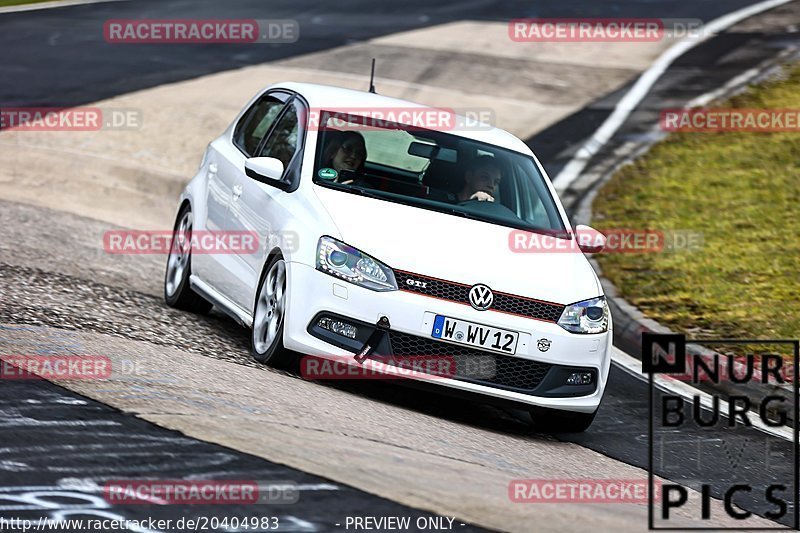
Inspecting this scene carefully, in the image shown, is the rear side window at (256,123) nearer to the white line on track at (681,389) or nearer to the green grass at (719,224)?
the white line on track at (681,389)

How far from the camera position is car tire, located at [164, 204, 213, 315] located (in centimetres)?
977

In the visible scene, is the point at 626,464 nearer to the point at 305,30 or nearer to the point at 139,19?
the point at 305,30

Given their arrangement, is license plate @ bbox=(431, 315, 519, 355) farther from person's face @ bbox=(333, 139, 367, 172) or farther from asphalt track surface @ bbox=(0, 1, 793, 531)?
person's face @ bbox=(333, 139, 367, 172)

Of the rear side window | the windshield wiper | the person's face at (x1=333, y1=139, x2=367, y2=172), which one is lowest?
the windshield wiper

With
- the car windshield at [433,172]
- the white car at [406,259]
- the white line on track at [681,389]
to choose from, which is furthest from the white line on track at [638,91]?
the white car at [406,259]

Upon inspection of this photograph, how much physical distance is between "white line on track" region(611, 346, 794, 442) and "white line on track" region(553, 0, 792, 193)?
6270 mm

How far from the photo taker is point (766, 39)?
25328 millimetres

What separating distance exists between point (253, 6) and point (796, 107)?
477 inches

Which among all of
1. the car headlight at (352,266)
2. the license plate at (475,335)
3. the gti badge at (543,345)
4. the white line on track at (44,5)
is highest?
the white line on track at (44,5)

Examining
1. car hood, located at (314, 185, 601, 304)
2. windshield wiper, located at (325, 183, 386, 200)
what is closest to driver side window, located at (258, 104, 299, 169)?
windshield wiper, located at (325, 183, 386, 200)

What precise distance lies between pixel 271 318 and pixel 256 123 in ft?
6.97

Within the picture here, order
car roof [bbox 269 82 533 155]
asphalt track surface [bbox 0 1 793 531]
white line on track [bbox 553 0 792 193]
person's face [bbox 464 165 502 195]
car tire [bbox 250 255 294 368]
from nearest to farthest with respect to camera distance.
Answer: asphalt track surface [bbox 0 1 793 531] → car tire [bbox 250 255 294 368] → person's face [bbox 464 165 502 195] → car roof [bbox 269 82 533 155] → white line on track [bbox 553 0 792 193]

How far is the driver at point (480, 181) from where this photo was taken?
8742mm

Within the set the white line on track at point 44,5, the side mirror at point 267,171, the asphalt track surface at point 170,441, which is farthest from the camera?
the white line on track at point 44,5
